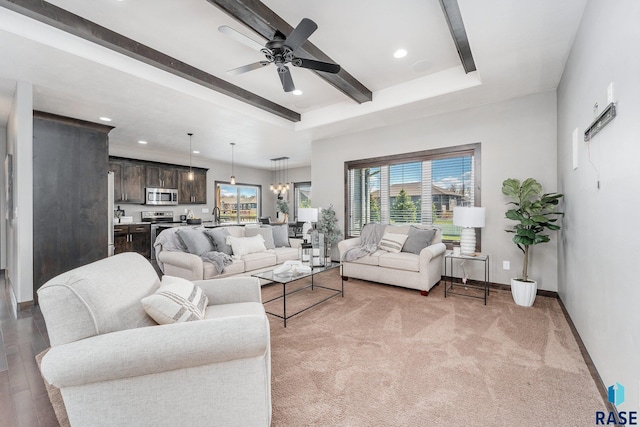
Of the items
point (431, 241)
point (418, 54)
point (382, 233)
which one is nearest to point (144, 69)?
point (418, 54)

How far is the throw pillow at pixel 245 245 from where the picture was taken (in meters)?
4.20

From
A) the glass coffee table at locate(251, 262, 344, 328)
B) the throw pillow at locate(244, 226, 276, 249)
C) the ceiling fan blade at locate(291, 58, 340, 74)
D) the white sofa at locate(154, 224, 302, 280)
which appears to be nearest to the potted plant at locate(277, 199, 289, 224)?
the throw pillow at locate(244, 226, 276, 249)

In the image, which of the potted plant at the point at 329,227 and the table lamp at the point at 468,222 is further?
the potted plant at the point at 329,227

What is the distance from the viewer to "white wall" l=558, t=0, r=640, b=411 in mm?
1391

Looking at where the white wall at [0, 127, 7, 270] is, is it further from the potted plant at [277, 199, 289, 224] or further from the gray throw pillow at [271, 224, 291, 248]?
the potted plant at [277, 199, 289, 224]

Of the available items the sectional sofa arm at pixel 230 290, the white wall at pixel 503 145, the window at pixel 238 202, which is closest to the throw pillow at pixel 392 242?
the white wall at pixel 503 145

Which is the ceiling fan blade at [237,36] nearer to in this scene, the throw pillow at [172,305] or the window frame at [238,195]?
the throw pillow at [172,305]

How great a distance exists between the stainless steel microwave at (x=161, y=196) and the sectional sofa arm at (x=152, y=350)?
6.81 meters

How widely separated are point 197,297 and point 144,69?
111 inches

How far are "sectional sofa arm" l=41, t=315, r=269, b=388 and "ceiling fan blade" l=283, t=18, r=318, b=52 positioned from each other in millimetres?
2076

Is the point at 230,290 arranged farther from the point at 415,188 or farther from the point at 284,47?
the point at 415,188

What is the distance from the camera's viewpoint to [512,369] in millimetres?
2041

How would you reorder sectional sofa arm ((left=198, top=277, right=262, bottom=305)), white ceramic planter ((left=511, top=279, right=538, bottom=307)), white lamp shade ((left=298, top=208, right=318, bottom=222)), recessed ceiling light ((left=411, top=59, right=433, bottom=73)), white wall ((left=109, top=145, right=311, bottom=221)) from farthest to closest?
white wall ((left=109, top=145, right=311, bottom=221))
white lamp shade ((left=298, top=208, right=318, bottom=222))
recessed ceiling light ((left=411, top=59, right=433, bottom=73))
white ceramic planter ((left=511, top=279, right=538, bottom=307))
sectional sofa arm ((left=198, top=277, right=262, bottom=305))

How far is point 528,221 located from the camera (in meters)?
3.19
